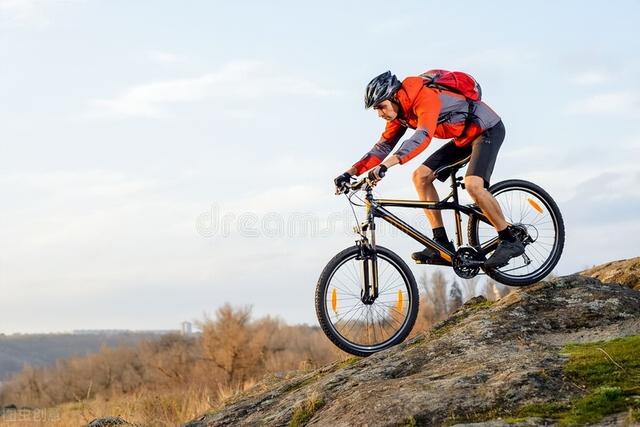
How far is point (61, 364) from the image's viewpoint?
72438 millimetres

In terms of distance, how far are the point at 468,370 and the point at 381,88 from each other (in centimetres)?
332

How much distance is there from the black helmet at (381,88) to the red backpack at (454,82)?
39 cm

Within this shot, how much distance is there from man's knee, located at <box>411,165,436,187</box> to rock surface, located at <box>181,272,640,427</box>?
57.1 inches

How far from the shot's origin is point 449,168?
31.3 feet

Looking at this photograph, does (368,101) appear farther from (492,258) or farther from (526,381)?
(526,381)

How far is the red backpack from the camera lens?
9.27 m

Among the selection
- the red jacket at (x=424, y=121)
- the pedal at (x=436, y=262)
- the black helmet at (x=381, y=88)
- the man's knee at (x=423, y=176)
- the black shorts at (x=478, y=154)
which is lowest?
the pedal at (x=436, y=262)

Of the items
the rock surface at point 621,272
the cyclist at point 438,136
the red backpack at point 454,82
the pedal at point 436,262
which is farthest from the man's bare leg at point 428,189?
the rock surface at point 621,272

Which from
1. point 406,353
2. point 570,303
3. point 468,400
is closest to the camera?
point 468,400

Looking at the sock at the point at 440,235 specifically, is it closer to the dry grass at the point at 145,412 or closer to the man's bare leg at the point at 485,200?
the man's bare leg at the point at 485,200

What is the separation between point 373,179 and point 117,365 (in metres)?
65.0

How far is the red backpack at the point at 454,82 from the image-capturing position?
30.4 feet

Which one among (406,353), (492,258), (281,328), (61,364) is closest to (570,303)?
(492,258)

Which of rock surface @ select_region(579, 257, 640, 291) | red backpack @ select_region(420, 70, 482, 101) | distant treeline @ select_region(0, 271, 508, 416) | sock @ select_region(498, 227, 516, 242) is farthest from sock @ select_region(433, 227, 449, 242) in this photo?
distant treeline @ select_region(0, 271, 508, 416)
